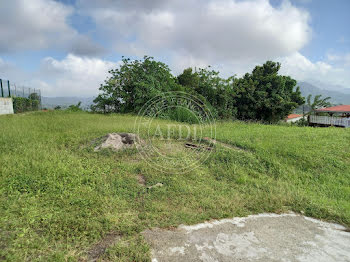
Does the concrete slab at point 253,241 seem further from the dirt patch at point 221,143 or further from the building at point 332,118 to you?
the building at point 332,118

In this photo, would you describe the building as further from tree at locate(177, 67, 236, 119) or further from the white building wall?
the white building wall

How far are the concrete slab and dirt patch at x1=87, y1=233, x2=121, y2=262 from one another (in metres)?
0.36

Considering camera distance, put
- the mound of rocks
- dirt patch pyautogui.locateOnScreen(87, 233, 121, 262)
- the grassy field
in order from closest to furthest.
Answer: dirt patch pyautogui.locateOnScreen(87, 233, 121, 262)
the grassy field
the mound of rocks

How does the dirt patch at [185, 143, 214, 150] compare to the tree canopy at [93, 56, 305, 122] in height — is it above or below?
below

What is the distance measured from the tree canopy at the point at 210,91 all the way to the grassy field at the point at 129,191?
26.7ft

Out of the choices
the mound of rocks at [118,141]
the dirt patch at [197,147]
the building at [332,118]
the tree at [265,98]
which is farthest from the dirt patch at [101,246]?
the building at [332,118]

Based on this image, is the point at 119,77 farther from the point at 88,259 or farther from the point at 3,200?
the point at 88,259

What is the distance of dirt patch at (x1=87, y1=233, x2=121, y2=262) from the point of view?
2049 millimetres

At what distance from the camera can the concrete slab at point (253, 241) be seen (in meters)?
2.12

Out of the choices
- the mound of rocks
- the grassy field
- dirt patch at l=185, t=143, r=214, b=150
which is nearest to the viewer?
the grassy field

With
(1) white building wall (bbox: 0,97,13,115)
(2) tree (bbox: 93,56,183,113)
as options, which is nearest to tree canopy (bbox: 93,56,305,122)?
(2) tree (bbox: 93,56,183,113)

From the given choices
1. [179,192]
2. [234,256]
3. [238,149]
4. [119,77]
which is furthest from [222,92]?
[234,256]

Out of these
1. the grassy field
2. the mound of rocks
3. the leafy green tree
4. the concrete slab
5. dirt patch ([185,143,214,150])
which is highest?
the leafy green tree

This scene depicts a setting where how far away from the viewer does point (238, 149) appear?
5520 millimetres
